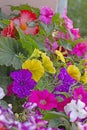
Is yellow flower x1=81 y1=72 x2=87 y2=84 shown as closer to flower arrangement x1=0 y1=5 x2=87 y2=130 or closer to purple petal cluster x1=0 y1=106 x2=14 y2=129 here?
flower arrangement x1=0 y1=5 x2=87 y2=130

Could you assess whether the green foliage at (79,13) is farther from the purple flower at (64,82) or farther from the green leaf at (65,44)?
the purple flower at (64,82)

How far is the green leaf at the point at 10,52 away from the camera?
1.54 meters

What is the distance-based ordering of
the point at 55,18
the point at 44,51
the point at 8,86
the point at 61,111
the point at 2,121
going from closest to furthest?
the point at 2,121 → the point at 61,111 → the point at 8,86 → the point at 44,51 → the point at 55,18

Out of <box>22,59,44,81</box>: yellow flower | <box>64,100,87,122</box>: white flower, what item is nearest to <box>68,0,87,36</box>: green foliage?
<box>22,59,44,81</box>: yellow flower

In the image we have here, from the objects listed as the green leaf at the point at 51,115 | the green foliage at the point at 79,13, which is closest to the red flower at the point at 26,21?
the green leaf at the point at 51,115

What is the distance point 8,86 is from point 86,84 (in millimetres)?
360

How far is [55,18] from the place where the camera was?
189cm

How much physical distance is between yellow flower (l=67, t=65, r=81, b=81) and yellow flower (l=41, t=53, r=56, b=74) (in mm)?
91

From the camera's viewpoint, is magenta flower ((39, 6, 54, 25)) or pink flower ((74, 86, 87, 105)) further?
magenta flower ((39, 6, 54, 25))


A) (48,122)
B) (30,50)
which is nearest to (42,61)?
(30,50)

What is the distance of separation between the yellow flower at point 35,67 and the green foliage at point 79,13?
14.1ft

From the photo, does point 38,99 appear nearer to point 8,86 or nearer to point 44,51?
point 8,86

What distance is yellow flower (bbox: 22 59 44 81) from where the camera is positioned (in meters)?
1.51

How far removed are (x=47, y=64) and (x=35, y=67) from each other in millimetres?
54
